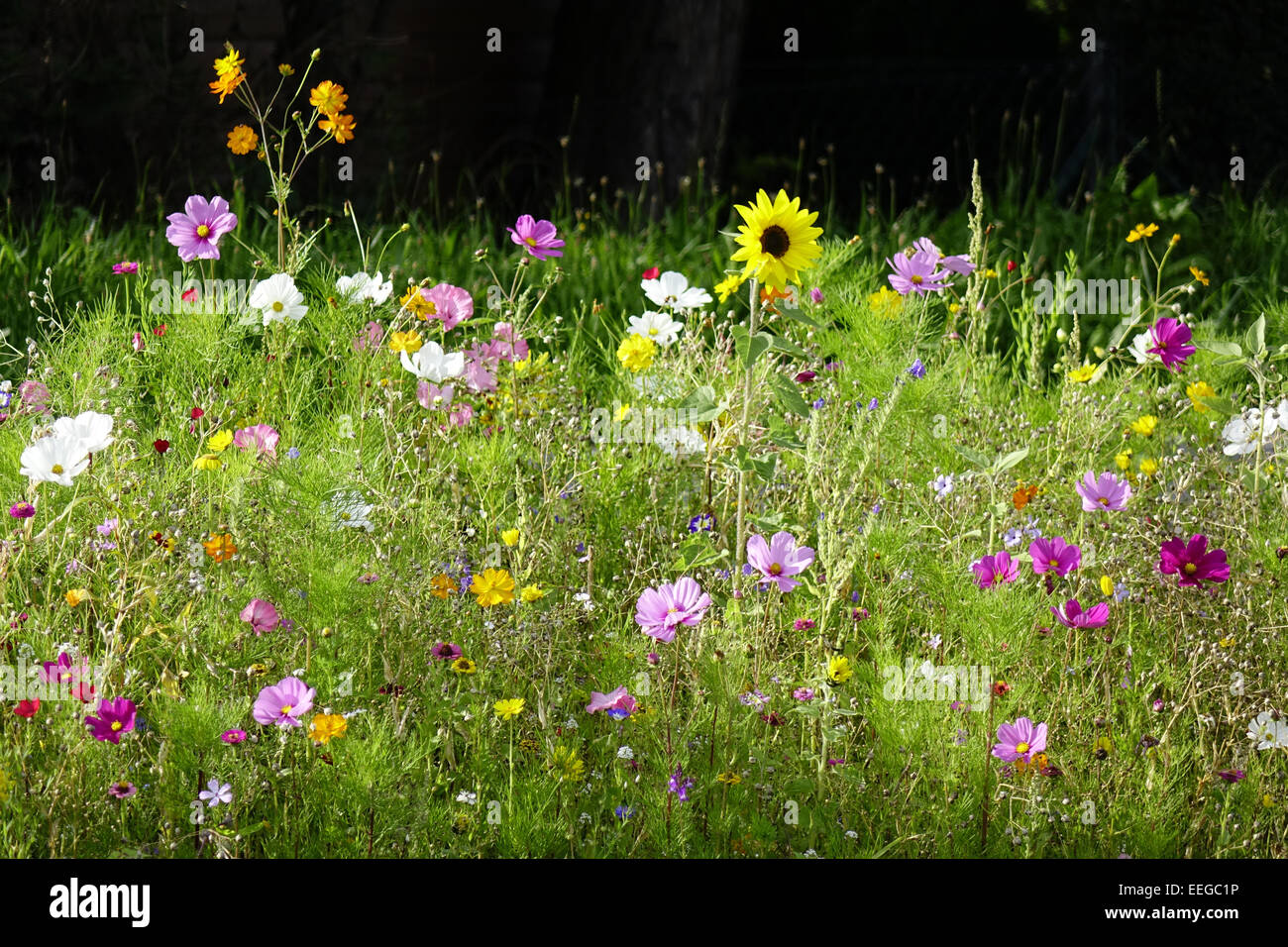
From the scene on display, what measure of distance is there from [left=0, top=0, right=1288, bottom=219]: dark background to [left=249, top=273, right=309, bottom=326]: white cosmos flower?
10.4ft

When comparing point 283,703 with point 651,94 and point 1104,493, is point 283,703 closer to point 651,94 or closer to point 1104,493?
point 1104,493

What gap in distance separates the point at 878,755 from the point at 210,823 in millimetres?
1004

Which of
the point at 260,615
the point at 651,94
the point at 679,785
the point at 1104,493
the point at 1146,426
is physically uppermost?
the point at 651,94

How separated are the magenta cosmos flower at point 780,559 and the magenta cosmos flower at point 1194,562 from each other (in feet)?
1.83

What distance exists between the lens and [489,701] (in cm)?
213

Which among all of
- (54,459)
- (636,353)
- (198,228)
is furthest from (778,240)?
(198,228)

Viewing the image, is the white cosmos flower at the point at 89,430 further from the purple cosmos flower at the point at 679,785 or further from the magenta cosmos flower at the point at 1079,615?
the magenta cosmos flower at the point at 1079,615

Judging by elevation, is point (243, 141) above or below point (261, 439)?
above

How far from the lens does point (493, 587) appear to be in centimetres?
198

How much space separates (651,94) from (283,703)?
5.03m

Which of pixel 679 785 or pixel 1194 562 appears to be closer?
pixel 679 785

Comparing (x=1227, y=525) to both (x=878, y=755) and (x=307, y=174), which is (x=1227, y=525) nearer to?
(x=878, y=755)

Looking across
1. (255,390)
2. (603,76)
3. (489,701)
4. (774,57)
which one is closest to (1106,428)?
(489,701)

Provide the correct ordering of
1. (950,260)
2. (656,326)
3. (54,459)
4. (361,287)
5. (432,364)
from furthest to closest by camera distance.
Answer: (656,326) < (361,287) < (950,260) < (432,364) < (54,459)
